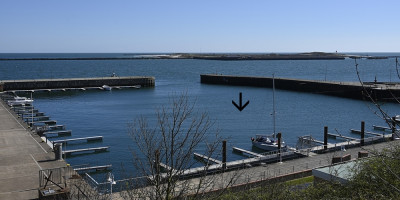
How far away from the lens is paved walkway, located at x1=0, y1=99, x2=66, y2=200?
21641 millimetres

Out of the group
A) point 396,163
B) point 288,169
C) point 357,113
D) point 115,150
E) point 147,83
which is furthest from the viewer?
point 147,83

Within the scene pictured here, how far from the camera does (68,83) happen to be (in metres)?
102

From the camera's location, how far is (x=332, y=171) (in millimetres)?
18219

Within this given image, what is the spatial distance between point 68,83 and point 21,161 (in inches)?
3065

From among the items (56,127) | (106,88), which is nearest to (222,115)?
(56,127)

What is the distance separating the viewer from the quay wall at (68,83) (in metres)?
96.9

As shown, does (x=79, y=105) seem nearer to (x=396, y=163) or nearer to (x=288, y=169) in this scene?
(x=288, y=169)

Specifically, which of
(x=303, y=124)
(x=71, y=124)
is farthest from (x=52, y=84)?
(x=303, y=124)

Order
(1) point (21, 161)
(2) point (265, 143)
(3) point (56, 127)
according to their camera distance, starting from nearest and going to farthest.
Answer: (1) point (21, 161), (2) point (265, 143), (3) point (56, 127)

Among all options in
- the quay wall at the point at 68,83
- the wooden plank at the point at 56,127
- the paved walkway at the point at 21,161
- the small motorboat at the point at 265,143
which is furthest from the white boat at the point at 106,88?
the small motorboat at the point at 265,143

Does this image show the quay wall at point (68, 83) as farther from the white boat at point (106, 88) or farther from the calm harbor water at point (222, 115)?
the calm harbor water at point (222, 115)

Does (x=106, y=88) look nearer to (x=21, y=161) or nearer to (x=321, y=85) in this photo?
(x=321, y=85)

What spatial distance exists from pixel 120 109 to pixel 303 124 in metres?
27.8

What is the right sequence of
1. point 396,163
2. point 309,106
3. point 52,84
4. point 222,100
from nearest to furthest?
point 396,163 → point 309,106 → point 222,100 → point 52,84
